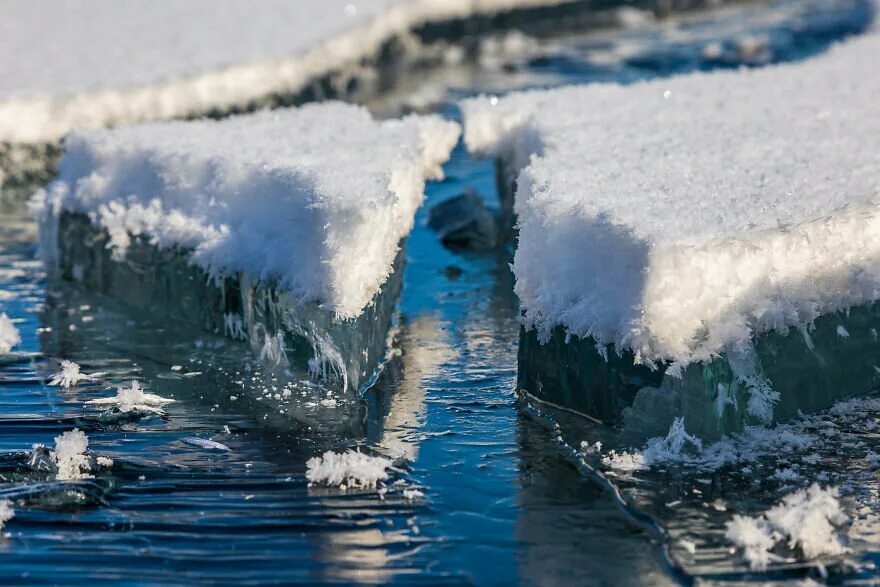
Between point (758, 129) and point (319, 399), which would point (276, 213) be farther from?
point (758, 129)

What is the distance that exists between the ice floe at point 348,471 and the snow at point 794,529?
1.12 meters

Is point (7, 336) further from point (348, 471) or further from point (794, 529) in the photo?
point (794, 529)

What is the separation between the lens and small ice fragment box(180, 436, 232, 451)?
445cm

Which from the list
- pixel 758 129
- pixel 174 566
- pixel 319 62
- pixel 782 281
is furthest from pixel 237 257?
pixel 319 62

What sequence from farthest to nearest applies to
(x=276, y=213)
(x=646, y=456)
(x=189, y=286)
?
(x=189, y=286) < (x=276, y=213) < (x=646, y=456)

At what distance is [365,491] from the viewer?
4.09 metres

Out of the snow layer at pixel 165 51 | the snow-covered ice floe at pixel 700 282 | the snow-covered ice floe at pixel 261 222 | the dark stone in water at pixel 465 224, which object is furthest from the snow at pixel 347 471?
the snow layer at pixel 165 51

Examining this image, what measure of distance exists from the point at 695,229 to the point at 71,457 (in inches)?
85.7

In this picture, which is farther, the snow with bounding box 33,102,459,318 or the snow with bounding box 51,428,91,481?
the snow with bounding box 33,102,459,318

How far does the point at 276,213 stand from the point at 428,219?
7.41 ft

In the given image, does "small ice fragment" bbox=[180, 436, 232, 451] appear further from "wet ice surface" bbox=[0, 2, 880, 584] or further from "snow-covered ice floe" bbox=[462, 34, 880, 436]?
"snow-covered ice floe" bbox=[462, 34, 880, 436]

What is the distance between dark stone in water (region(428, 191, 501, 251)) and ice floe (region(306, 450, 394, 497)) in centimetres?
281

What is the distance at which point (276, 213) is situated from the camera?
16.8 feet

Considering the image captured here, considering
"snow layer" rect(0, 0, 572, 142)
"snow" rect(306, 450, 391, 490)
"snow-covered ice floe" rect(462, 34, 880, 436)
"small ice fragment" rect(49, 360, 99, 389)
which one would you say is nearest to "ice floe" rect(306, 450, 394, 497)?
"snow" rect(306, 450, 391, 490)
